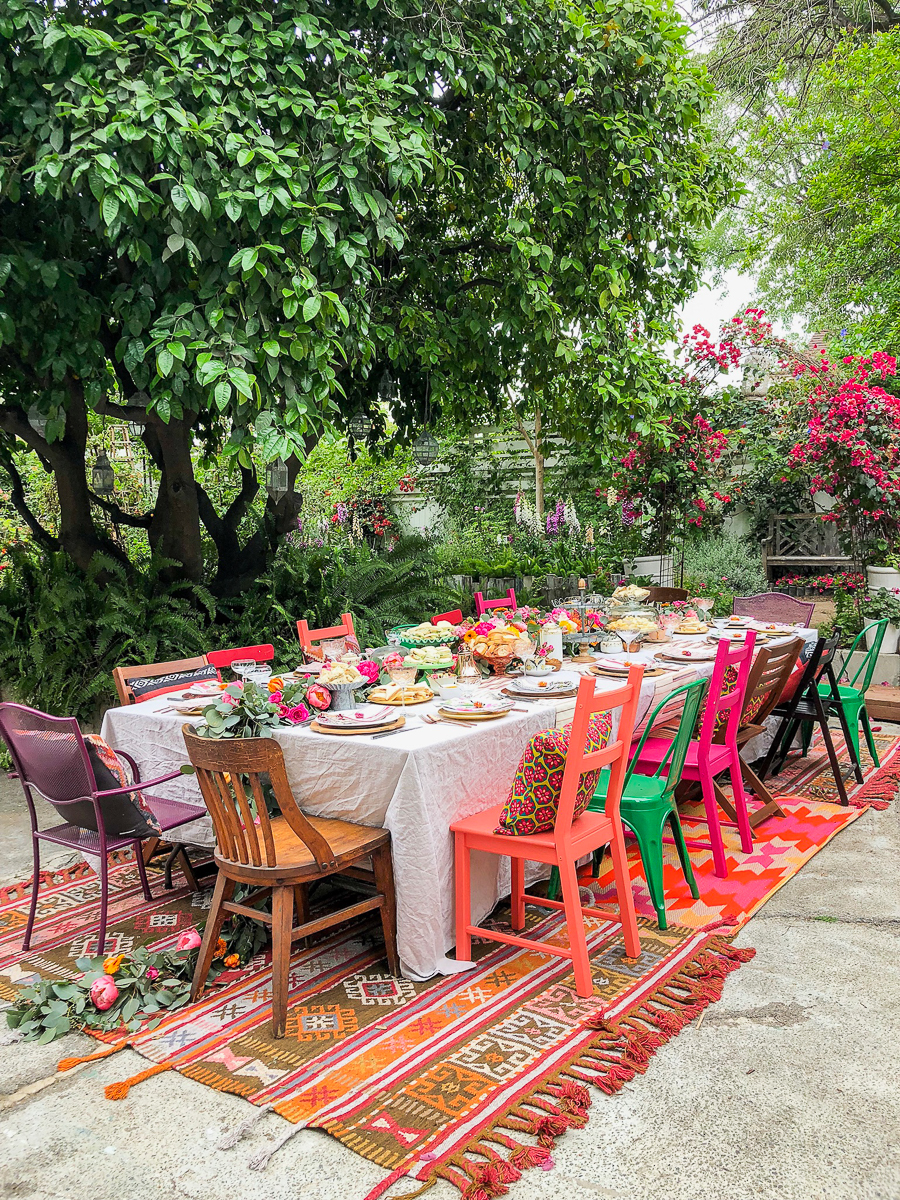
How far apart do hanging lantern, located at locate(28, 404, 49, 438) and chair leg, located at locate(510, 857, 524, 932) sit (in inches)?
178

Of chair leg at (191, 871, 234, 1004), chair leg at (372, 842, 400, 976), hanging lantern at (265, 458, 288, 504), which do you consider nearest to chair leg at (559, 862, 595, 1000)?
chair leg at (372, 842, 400, 976)

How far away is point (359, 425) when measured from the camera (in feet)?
25.4

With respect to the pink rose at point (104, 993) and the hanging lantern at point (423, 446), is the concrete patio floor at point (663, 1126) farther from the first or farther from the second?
the hanging lantern at point (423, 446)

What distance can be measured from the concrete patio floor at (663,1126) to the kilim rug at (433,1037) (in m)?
0.05

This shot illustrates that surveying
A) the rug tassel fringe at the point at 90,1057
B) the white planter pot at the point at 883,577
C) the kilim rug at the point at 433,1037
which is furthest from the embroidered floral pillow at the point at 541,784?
the white planter pot at the point at 883,577

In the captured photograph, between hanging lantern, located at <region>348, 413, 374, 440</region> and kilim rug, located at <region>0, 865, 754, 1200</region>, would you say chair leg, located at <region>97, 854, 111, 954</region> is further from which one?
hanging lantern, located at <region>348, 413, 374, 440</region>

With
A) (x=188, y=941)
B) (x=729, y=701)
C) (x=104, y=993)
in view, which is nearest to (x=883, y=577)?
(x=729, y=701)

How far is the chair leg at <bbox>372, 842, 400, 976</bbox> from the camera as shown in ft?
9.62

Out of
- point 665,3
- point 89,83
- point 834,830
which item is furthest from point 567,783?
point 665,3

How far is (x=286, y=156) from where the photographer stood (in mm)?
4164

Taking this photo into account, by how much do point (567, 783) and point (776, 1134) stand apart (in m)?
1.05

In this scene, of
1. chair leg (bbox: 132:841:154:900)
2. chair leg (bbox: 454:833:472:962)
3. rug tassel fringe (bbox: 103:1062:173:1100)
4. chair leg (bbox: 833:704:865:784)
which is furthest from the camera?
chair leg (bbox: 833:704:865:784)

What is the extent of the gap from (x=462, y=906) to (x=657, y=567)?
6.87m

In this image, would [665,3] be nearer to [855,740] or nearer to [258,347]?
[258,347]
